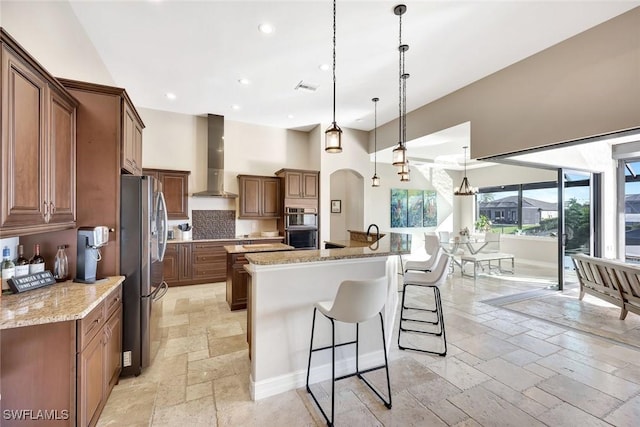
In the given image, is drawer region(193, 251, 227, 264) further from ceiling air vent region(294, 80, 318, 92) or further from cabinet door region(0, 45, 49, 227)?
cabinet door region(0, 45, 49, 227)

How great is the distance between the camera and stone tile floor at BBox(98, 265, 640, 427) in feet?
6.26

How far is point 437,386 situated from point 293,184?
4491 mm

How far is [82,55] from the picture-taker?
2.97m

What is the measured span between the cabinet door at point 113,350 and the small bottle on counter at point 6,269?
2.09 ft

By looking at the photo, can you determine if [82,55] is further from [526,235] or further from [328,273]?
[526,235]

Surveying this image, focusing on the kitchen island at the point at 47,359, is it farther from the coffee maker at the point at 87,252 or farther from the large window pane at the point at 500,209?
the large window pane at the point at 500,209

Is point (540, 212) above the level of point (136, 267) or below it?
above

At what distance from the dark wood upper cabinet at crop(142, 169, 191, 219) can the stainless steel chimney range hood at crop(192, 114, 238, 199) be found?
18.5 inches

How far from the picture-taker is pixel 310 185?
610 cm

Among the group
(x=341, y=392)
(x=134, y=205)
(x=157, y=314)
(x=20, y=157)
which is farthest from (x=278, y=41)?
(x=341, y=392)

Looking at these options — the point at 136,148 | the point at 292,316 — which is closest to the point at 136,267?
the point at 136,148

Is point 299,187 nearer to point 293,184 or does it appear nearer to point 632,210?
point 293,184

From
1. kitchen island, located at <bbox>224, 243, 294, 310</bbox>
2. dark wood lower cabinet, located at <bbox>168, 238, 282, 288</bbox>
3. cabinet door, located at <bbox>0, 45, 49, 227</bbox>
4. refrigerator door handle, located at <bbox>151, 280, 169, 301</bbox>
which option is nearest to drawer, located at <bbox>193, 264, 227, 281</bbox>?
dark wood lower cabinet, located at <bbox>168, 238, 282, 288</bbox>

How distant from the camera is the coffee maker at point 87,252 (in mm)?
2043
